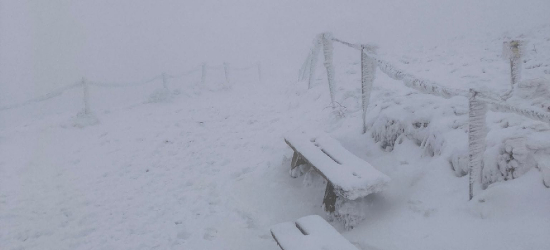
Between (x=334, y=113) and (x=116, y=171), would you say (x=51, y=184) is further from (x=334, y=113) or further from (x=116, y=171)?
(x=334, y=113)

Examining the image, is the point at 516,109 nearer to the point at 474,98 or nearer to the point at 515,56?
the point at 474,98

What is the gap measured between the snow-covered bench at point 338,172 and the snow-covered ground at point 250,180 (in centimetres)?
22

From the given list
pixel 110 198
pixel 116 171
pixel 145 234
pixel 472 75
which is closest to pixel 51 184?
pixel 116 171

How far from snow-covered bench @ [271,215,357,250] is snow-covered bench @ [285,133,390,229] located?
0.50 metres

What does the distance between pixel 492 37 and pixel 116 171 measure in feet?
36.1

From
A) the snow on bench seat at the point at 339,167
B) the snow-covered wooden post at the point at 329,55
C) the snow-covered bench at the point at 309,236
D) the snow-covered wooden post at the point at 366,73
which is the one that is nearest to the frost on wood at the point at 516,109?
the snow on bench seat at the point at 339,167

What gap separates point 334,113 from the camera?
638cm

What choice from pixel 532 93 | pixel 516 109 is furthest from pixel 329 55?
pixel 516 109

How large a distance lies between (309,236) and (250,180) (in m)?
2.45

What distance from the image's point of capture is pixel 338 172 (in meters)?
3.74

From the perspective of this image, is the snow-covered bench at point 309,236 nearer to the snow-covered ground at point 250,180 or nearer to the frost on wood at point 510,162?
the snow-covered ground at point 250,180

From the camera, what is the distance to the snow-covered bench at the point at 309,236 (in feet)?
9.03

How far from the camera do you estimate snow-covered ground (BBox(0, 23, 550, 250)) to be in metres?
3.06

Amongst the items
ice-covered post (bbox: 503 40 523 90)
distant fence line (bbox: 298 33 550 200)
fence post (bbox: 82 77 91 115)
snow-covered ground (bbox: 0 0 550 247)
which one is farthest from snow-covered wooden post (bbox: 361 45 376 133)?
fence post (bbox: 82 77 91 115)
